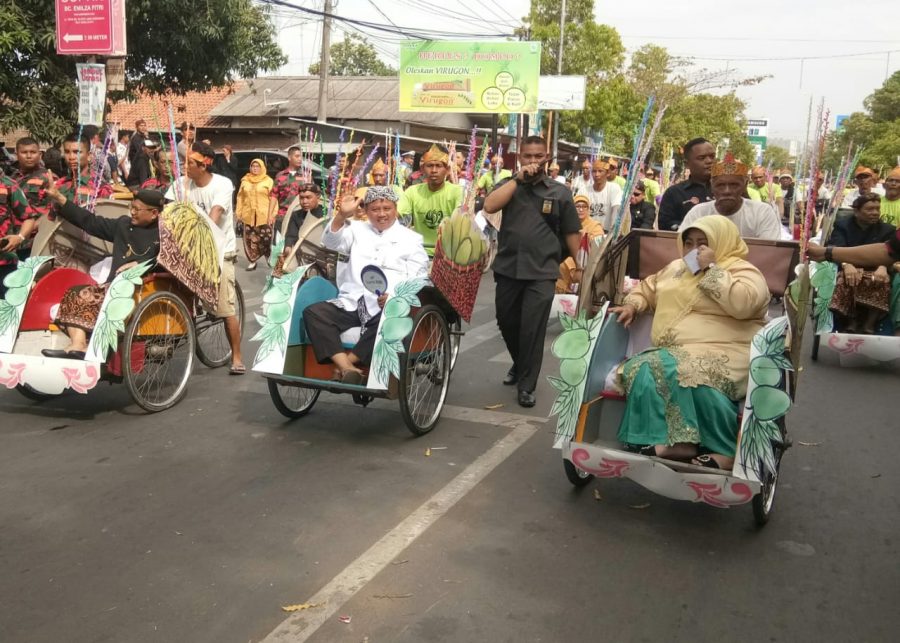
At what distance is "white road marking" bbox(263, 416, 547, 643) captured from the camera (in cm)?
327

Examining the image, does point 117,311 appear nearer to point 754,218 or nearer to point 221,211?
point 221,211

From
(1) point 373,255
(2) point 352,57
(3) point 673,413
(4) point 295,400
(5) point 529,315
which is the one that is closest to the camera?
(3) point 673,413

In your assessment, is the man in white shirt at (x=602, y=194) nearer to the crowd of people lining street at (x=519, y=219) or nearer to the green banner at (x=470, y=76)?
the crowd of people lining street at (x=519, y=219)

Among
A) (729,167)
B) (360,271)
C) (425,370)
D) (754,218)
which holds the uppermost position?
(729,167)

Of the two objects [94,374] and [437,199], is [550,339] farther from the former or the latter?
[94,374]

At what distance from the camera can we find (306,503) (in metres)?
4.47

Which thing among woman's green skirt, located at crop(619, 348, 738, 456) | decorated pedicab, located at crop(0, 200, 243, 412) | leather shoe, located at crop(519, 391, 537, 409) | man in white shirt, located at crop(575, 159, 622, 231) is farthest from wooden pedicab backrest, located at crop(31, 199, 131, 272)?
man in white shirt, located at crop(575, 159, 622, 231)

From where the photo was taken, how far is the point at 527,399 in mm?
6461

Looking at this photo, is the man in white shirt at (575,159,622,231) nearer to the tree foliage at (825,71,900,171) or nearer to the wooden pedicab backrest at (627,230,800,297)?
the wooden pedicab backrest at (627,230,800,297)

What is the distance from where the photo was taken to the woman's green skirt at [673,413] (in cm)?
420

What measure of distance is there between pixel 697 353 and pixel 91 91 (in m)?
10.0

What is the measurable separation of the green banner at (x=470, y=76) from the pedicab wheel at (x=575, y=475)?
2263 centimetres

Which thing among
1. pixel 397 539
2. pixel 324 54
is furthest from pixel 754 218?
pixel 324 54

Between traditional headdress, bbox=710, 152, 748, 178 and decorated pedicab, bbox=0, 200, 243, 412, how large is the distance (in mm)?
3483
